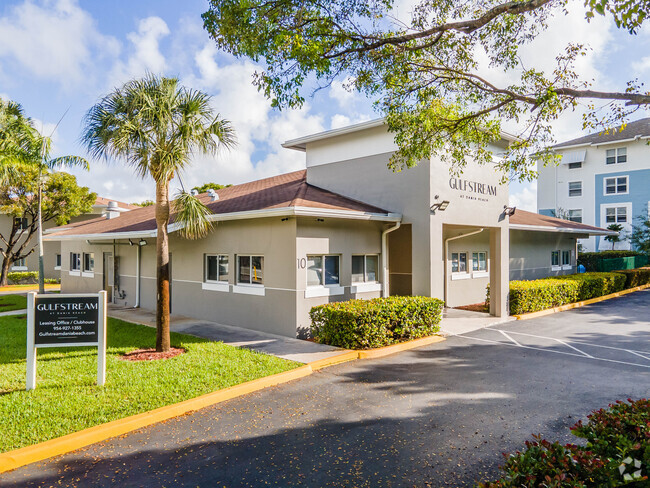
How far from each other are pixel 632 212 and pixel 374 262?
1237 inches

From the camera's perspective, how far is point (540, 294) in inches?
613

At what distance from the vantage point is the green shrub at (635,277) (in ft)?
74.9

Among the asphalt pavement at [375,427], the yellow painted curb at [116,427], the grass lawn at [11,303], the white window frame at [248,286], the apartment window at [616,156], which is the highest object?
the apartment window at [616,156]

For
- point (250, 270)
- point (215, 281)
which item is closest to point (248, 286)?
point (250, 270)

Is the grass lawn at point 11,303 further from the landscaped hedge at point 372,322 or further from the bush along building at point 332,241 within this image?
the landscaped hedge at point 372,322

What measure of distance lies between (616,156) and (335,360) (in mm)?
36665

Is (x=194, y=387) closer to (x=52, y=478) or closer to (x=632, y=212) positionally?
(x=52, y=478)

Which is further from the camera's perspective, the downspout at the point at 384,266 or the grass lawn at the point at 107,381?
the downspout at the point at 384,266

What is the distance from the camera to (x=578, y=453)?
9.98 feet

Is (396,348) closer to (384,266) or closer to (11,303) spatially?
(384,266)

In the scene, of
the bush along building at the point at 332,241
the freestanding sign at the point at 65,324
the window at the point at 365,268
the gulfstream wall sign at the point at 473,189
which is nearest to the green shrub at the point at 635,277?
the bush along building at the point at 332,241

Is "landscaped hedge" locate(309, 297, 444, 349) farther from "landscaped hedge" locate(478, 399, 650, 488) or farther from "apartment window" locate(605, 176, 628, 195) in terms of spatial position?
"apartment window" locate(605, 176, 628, 195)

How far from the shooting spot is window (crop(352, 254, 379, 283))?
1223 cm

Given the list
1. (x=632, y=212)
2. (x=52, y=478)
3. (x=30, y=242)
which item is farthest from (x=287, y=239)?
(x=632, y=212)
